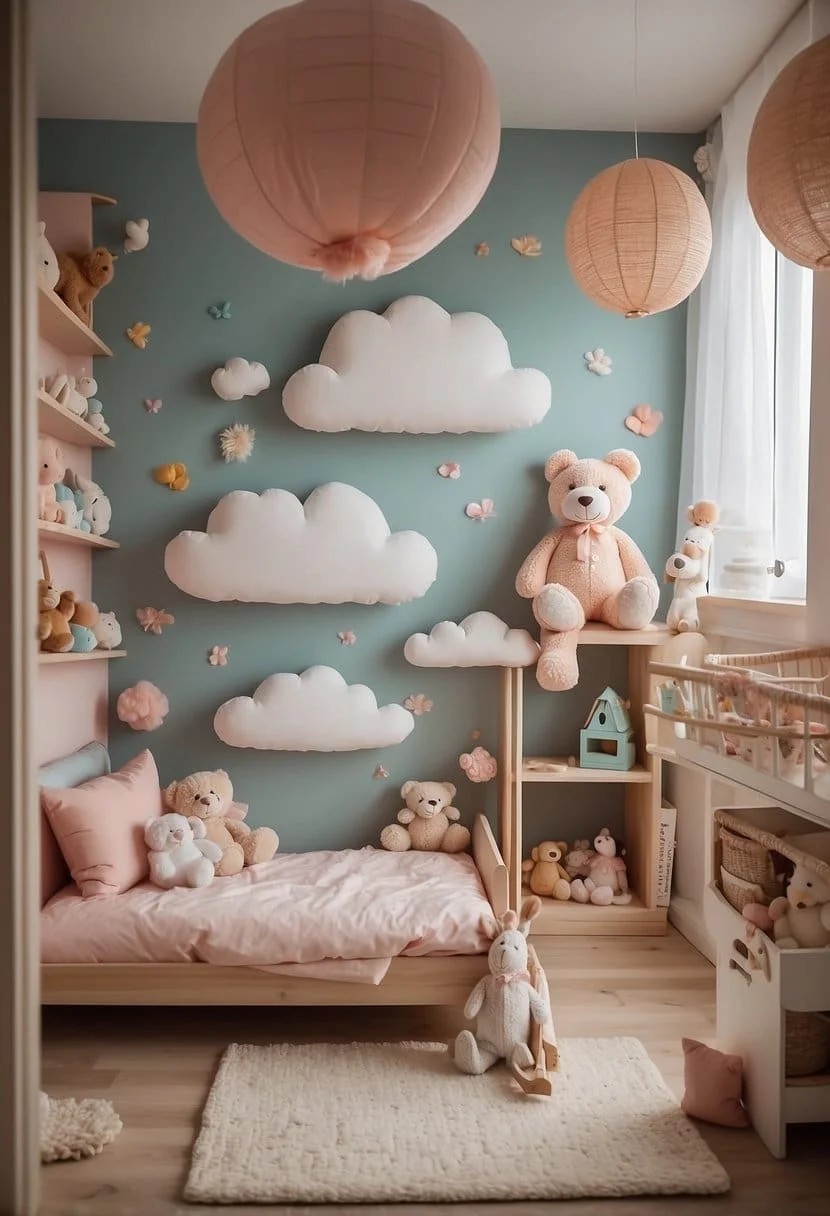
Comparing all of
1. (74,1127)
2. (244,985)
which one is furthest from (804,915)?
(74,1127)

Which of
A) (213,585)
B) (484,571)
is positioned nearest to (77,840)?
(213,585)

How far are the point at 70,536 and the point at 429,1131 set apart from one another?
73.0 inches

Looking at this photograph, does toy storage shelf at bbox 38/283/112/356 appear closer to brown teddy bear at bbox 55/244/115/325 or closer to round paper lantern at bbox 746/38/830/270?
brown teddy bear at bbox 55/244/115/325

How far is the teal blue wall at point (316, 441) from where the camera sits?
146 inches

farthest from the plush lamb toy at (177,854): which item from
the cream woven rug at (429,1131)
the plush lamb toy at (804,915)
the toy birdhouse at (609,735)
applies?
the plush lamb toy at (804,915)

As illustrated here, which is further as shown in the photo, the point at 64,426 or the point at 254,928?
the point at 64,426

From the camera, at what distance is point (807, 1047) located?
2.32 m

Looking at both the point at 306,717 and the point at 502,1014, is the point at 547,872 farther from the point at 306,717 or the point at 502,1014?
the point at 502,1014

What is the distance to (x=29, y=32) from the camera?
1489 mm

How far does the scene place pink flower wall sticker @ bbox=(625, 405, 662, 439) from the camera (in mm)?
3814

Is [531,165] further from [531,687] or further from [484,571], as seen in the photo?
[531,687]

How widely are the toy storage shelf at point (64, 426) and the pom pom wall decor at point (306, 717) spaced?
0.95 meters

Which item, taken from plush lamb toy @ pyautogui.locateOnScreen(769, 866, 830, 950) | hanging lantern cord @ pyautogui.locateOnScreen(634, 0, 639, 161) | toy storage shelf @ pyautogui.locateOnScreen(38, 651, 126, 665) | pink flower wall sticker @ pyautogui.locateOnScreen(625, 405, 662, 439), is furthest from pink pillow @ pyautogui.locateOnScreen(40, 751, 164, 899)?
hanging lantern cord @ pyautogui.locateOnScreen(634, 0, 639, 161)

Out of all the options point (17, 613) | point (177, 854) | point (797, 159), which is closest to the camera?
point (17, 613)
